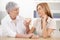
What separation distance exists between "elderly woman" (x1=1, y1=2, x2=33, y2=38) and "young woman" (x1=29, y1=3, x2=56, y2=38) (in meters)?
0.09

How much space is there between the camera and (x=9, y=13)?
1.31 metres

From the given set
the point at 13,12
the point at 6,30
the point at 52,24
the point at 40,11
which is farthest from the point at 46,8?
the point at 6,30

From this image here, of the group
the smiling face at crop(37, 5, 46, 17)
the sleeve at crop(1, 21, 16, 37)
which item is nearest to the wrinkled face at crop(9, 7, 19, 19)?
the sleeve at crop(1, 21, 16, 37)

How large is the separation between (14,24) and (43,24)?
0.94ft

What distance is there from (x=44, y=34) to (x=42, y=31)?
36mm

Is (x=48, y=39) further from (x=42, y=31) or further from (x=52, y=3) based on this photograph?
(x=52, y=3)

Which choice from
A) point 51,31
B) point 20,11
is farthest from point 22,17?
point 51,31

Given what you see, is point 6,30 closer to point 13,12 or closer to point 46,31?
point 13,12

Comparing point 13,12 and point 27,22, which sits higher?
point 13,12

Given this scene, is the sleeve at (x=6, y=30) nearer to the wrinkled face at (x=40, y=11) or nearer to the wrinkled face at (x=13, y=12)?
the wrinkled face at (x=13, y=12)

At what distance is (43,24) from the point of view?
1.30 m

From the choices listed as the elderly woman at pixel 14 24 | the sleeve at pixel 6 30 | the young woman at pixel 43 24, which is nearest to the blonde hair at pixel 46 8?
the young woman at pixel 43 24

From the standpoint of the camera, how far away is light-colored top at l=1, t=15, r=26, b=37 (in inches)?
51.4

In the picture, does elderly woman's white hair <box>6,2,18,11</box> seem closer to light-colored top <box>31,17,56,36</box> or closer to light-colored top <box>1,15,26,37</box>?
light-colored top <box>1,15,26,37</box>
